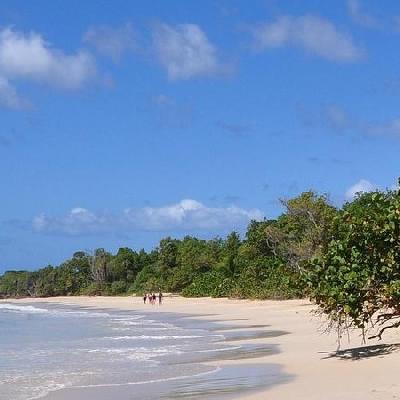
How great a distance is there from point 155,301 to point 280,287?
18800 millimetres

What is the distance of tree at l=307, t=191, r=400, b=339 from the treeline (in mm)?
777

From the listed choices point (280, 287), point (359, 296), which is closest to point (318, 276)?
point (359, 296)

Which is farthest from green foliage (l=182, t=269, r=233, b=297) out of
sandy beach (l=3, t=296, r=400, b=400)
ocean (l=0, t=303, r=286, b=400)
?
sandy beach (l=3, t=296, r=400, b=400)

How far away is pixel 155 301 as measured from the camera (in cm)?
6159

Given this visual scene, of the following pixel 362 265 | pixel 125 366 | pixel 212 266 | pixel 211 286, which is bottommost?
pixel 125 366

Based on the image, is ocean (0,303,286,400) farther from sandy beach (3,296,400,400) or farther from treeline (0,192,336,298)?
treeline (0,192,336,298)

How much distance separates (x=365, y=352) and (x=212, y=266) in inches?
1984

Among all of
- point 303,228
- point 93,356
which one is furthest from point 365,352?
point 303,228

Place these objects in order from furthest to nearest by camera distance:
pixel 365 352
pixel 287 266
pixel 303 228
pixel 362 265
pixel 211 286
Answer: pixel 211 286 < pixel 303 228 < pixel 287 266 < pixel 365 352 < pixel 362 265

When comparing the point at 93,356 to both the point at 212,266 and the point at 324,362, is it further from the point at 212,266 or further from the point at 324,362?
the point at 212,266

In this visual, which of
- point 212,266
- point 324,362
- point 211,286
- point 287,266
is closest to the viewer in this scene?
point 324,362

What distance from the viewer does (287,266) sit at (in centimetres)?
1730

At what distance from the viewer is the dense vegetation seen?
46.7ft

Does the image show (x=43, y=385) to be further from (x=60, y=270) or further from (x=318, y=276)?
(x=60, y=270)
